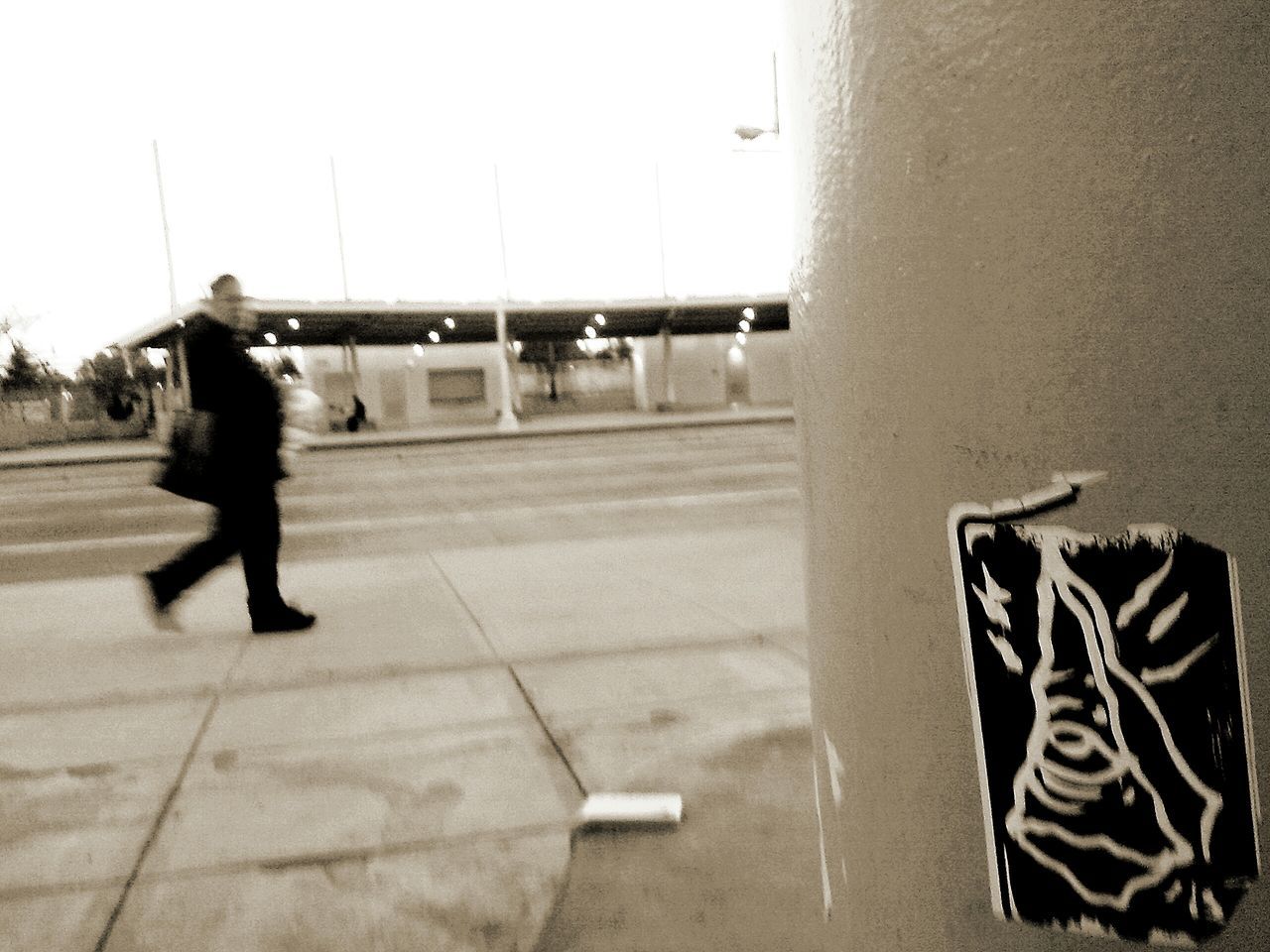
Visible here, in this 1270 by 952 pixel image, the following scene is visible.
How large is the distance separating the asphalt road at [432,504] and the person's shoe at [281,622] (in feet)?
9.01

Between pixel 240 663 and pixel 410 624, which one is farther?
pixel 410 624

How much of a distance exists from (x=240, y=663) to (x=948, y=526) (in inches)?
166

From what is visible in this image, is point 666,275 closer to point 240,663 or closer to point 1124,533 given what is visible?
point 240,663

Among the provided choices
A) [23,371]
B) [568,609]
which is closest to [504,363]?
[568,609]

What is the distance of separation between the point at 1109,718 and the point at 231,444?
4.47 metres

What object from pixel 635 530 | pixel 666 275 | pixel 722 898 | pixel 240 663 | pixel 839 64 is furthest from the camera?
pixel 666 275

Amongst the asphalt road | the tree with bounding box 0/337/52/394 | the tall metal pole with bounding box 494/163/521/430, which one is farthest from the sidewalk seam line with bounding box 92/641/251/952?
the tree with bounding box 0/337/52/394

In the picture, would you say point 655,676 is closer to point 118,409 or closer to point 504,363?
point 504,363

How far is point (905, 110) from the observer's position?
3.40 feet

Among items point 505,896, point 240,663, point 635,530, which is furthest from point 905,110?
point 635,530

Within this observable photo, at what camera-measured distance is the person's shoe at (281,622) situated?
4988 millimetres

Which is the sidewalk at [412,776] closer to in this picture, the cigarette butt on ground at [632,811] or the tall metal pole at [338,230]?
the cigarette butt on ground at [632,811]

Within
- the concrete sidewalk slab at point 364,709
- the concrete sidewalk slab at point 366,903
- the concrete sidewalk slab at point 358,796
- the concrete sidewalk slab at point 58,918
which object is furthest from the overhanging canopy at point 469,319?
the concrete sidewalk slab at point 366,903

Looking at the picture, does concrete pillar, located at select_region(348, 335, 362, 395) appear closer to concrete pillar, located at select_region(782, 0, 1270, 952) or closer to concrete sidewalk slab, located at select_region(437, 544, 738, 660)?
concrete sidewalk slab, located at select_region(437, 544, 738, 660)
